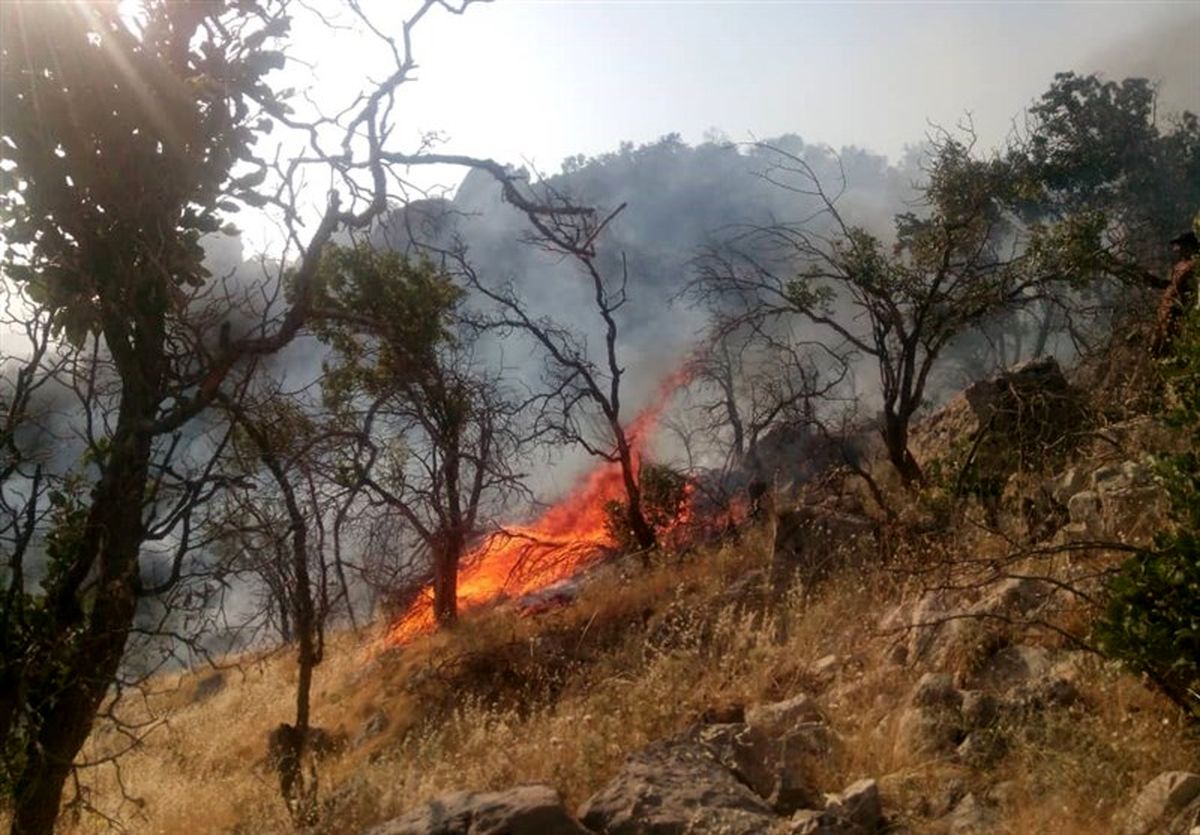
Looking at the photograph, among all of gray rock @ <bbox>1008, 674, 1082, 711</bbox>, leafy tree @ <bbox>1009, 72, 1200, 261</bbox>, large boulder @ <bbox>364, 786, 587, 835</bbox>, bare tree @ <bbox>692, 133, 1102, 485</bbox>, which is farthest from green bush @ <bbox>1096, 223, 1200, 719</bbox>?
leafy tree @ <bbox>1009, 72, 1200, 261</bbox>

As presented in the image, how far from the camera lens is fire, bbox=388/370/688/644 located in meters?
15.2

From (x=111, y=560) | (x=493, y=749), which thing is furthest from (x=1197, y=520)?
(x=111, y=560)

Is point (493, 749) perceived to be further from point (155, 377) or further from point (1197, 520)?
point (1197, 520)

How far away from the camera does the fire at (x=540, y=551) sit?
49.9 ft

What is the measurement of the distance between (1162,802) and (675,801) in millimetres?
2091

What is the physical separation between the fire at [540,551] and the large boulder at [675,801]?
8.58 meters

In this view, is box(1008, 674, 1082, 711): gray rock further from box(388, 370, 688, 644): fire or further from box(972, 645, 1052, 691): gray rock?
box(388, 370, 688, 644): fire

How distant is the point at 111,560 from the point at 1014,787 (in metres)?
5.04

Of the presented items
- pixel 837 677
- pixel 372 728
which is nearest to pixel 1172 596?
pixel 837 677

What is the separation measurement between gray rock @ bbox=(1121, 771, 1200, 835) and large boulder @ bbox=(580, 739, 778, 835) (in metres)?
1.52

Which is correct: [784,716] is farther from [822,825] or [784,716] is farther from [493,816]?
[493,816]

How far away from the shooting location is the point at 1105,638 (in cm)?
482

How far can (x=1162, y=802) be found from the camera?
4113 mm

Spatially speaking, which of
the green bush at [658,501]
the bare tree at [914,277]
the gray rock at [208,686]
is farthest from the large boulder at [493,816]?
the gray rock at [208,686]
